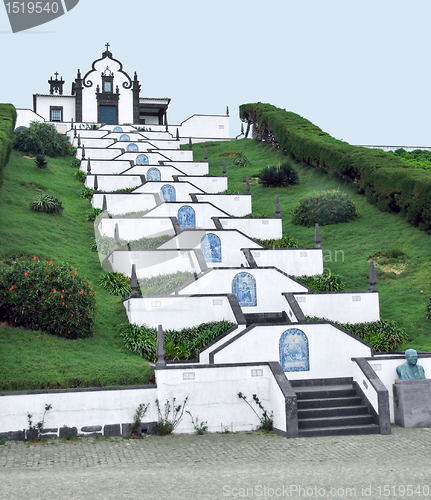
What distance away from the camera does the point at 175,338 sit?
55.1ft

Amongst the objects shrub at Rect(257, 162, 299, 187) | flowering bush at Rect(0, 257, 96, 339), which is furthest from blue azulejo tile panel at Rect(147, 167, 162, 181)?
flowering bush at Rect(0, 257, 96, 339)

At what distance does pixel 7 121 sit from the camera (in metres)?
33.8

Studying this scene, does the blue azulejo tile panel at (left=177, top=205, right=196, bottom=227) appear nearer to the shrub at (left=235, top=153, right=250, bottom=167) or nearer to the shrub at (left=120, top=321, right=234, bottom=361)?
the shrub at (left=120, top=321, right=234, bottom=361)

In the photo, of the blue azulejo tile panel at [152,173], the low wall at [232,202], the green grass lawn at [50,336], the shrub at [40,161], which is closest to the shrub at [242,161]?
the blue azulejo tile panel at [152,173]

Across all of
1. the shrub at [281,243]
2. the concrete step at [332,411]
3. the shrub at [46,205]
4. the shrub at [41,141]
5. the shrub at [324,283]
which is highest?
the shrub at [41,141]

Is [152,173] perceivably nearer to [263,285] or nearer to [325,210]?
[325,210]

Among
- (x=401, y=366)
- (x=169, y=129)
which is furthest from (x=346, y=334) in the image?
(x=169, y=129)

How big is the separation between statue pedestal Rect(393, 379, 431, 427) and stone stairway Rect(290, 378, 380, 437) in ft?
2.41

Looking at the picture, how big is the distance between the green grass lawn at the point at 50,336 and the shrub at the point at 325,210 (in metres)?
9.64

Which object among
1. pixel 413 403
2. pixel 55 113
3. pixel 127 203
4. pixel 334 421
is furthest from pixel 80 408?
pixel 55 113

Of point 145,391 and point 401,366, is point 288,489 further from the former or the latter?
point 401,366

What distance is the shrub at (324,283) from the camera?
2066 cm

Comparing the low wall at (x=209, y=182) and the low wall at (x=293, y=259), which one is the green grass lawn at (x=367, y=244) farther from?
the low wall at (x=209, y=182)

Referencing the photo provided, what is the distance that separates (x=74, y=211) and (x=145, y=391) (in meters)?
16.3
